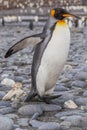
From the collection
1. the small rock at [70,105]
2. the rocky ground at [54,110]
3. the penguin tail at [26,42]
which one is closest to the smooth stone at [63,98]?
the rocky ground at [54,110]

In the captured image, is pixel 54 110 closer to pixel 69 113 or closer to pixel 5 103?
pixel 69 113

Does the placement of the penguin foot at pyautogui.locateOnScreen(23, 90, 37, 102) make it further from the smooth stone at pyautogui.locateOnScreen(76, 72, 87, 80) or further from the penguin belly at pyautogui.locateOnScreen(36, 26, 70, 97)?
the smooth stone at pyautogui.locateOnScreen(76, 72, 87, 80)

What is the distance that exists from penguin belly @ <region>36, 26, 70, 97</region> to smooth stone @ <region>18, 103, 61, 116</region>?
270 mm

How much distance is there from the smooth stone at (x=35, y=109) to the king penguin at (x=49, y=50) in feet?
0.63

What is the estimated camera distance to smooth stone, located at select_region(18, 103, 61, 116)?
4.45 metres

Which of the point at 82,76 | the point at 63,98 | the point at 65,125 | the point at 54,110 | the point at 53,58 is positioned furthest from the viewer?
the point at 82,76

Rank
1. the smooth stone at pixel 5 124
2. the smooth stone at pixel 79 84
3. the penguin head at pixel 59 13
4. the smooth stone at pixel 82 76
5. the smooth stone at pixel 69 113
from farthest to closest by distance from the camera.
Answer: the smooth stone at pixel 82 76
the smooth stone at pixel 79 84
the penguin head at pixel 59 13
the smooth stone at pixel 69 113
the smooth stone at pixel 5 124

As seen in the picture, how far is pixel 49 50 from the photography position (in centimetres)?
475

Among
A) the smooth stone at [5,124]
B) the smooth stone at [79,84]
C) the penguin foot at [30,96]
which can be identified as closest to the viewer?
the smooth stone at [5,124]

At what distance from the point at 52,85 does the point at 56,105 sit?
0.96 ft

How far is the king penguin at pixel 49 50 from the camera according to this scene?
186 inches

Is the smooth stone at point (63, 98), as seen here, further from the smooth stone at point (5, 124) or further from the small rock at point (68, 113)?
the smooth stone at point (5, 124)

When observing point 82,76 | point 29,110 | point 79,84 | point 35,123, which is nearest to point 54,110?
point 29,110

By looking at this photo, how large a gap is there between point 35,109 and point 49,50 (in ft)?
2.05
